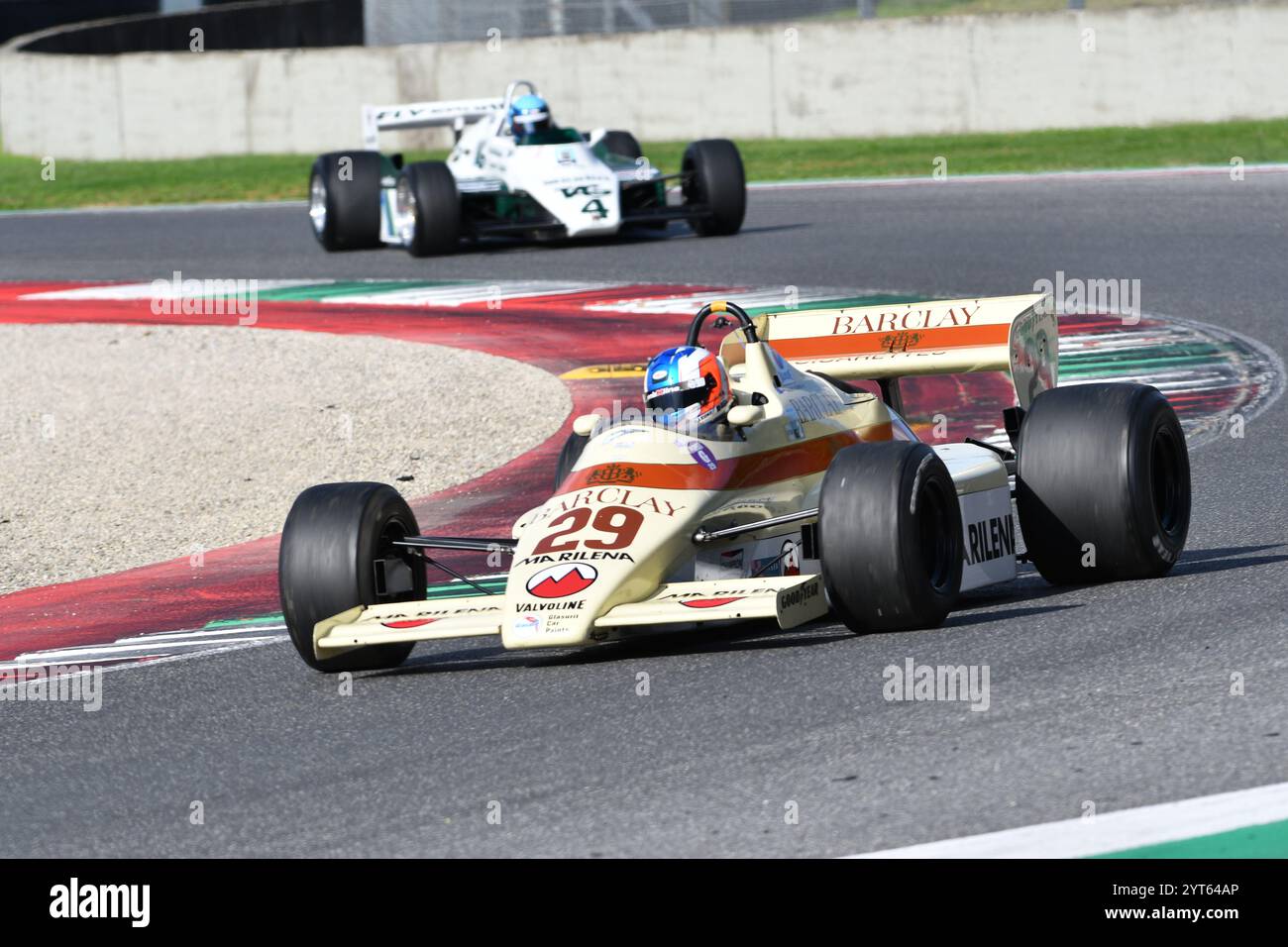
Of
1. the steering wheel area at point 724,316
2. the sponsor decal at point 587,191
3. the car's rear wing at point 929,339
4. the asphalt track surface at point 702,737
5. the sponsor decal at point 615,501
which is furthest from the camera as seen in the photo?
the sponsor decal at point 587,191

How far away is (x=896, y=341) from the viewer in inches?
369

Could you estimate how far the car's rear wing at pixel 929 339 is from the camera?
914cm

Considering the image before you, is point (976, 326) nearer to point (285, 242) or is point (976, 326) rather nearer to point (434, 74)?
point (285, 242)

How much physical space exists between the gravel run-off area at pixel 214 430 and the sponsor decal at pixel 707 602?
4.39m

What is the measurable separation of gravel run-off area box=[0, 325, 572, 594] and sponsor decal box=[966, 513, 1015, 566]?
4.35 m

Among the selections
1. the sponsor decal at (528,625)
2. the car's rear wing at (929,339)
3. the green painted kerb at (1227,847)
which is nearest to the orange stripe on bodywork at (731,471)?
the sponsor decal at (528,625)

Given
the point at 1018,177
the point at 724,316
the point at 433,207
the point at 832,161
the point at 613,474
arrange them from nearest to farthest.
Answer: the point at 613,474 → the point at 724,316 → the point at 433,207 → the point at 1018,177 → the point at 832,161

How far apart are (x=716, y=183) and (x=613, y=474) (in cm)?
1306

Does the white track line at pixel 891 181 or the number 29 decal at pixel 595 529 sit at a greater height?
the white track line at pixel 891 181

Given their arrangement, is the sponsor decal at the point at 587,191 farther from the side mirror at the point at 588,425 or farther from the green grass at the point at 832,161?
the side mirror at the point at 588,425

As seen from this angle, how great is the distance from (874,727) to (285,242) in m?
17.6

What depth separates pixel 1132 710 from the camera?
241 inches

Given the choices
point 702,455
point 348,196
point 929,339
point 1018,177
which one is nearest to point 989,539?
point 702,455
